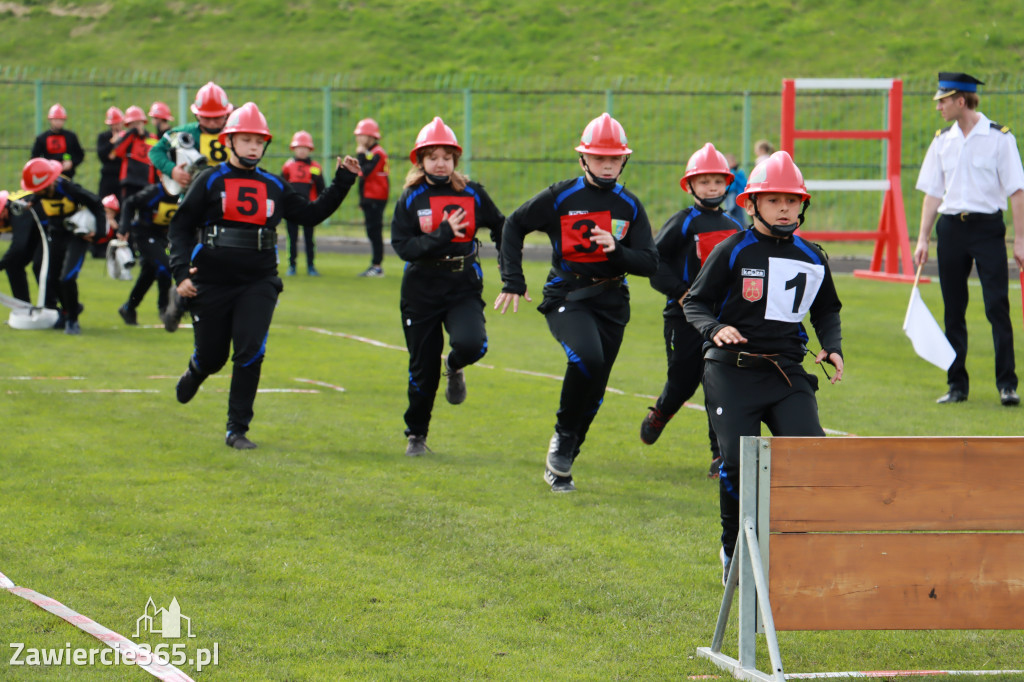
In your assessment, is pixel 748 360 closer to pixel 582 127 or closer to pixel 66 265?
pixel 66 265

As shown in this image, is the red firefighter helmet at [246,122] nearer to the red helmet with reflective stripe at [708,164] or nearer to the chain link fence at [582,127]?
the red helmet with reflective stripe at [708,164]

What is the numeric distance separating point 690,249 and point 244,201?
2.74 meters

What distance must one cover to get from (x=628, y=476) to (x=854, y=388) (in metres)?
3.90

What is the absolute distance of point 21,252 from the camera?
13.8 m

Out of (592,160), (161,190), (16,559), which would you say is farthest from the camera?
(161,190)

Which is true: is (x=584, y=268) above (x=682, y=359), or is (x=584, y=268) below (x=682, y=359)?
above

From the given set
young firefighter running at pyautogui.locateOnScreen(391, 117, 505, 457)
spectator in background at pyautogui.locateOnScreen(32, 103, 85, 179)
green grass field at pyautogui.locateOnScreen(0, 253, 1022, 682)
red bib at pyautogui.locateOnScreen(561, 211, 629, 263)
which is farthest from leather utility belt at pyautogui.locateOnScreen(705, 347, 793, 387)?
spectator in background at pyautogui.locateOnScreen(32, 103, 85, 179)

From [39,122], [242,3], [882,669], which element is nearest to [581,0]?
[242,3]

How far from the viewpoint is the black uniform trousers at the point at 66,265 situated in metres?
13.5

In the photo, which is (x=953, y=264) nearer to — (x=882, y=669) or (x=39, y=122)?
(x=882, y=669)

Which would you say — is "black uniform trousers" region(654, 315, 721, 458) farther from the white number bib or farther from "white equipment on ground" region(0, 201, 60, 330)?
"white equipment on ground" region(0, 201, 60, 330)

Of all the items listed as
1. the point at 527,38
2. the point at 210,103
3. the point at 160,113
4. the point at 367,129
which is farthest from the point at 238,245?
the point at 527,38

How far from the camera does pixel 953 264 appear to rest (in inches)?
415

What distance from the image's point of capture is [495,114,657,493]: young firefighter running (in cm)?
751
